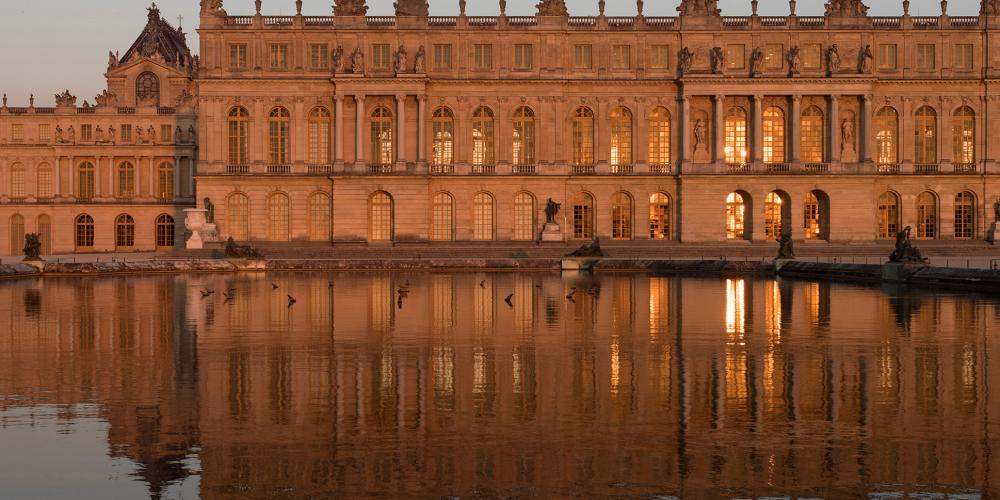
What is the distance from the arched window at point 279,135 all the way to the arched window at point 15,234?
2851cm

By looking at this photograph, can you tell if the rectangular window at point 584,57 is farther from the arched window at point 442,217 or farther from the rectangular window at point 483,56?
the arched window at point 442,217

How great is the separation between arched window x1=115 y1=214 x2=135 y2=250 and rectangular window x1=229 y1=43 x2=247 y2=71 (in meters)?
23.2

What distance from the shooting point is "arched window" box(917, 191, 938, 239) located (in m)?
80.3

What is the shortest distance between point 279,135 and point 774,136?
32657mm

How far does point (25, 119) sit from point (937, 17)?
2690 inches

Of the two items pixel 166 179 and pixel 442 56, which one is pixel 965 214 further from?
pixel 166 179

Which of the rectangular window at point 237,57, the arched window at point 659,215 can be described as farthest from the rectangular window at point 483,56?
the rectangular window at point 237,57

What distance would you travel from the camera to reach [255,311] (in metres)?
32.7

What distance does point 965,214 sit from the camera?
264ft

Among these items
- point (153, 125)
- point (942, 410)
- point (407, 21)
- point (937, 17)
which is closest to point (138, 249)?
point (153, 125)

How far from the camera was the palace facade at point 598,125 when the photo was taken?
77.9m

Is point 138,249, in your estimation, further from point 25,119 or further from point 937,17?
point 937,17

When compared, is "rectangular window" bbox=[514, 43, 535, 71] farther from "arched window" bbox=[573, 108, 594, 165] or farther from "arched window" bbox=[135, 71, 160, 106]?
"arched window" bbox=[135, 71, 160, 106]

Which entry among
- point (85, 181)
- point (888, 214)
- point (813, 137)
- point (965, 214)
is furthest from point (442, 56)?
point (965, 214)
